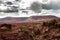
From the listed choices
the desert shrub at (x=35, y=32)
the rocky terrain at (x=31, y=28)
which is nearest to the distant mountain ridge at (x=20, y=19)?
the rocky terrain at (x=31, y=28)

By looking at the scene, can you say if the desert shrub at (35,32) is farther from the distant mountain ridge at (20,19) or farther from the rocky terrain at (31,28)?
the distant mountain ridge at (20,19)

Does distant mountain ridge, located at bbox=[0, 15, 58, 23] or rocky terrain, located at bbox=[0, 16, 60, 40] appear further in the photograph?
distant mountain ridge, located at bbox=[0, 15, 58, 23]

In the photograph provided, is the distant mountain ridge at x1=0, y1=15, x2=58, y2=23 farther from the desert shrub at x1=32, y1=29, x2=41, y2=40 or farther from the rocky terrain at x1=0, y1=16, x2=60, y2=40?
the desert shrub at x1=32, y1=29, x2=41, y2=40

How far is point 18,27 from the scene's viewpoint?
947 centimetres

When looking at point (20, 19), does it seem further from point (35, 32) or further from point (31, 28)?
point (35, 32)

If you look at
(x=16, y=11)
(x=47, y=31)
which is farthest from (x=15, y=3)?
(x=47, y=31)

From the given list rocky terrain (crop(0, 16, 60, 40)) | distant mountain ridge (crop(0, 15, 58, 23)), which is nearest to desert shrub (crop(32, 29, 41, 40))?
rocky terrain (crop(0, 16, 60, 40))

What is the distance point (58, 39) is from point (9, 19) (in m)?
2.11

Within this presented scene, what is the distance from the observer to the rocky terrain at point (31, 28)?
921cm

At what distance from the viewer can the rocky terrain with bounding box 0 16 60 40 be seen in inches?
363

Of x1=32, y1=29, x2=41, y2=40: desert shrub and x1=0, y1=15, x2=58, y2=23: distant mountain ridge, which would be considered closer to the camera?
x1=32, y1=29, x2=41, y2=40: desert shrub

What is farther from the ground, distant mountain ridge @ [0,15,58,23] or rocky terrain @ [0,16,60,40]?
distant mountain ridge @ [0,15,58,23]

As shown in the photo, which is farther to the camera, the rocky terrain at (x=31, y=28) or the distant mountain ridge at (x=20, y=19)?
the distant mountain ridge at (x=20, y=19)

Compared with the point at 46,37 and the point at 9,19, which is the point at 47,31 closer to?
the point at 46,37
